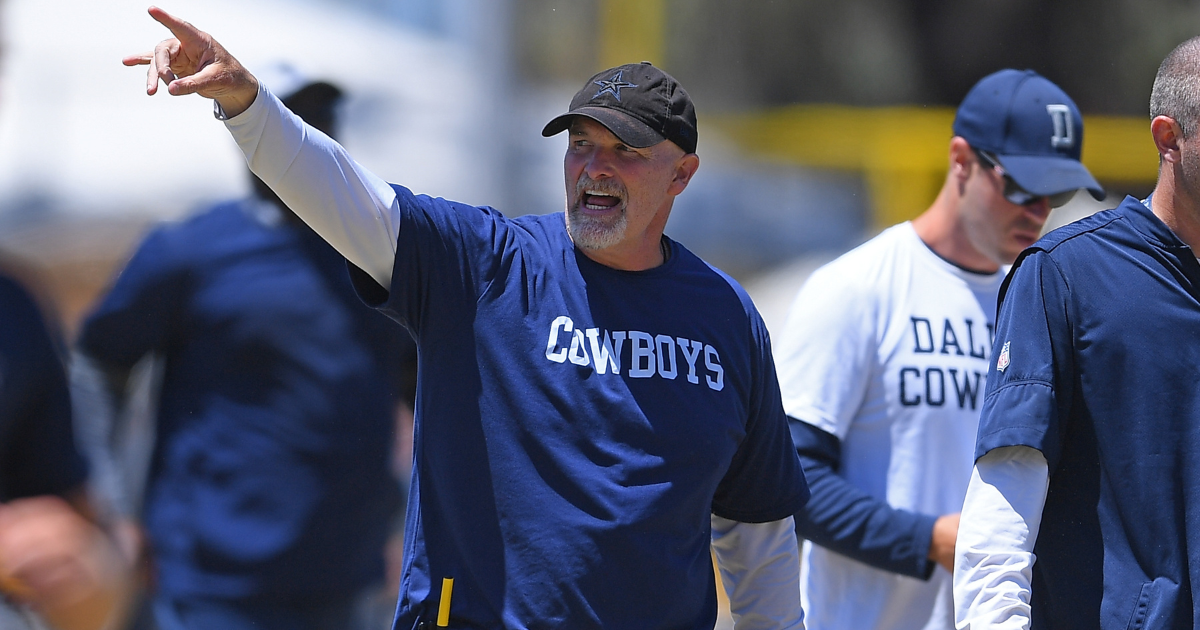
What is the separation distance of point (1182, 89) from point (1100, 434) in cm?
63

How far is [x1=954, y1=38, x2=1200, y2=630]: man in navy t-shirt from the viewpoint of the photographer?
2.15 meters

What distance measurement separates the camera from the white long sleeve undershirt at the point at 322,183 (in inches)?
80.2

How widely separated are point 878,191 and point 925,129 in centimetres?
47

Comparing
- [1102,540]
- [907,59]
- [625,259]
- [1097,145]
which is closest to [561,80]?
[907,59]

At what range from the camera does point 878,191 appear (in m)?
7.74

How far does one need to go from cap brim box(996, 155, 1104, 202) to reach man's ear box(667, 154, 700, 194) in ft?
3.48

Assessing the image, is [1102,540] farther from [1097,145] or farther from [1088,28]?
[1088,28]

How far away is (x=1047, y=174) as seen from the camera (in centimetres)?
321

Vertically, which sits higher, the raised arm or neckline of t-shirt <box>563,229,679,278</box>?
the raised arm

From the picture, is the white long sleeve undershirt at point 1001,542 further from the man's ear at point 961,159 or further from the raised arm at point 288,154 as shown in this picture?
the man's ear at point 961,159

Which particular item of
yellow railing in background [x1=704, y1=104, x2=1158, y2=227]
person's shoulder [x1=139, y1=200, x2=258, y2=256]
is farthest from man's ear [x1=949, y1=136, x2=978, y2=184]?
yellow railing in background [x1=704, y1=104, x2=1158, y2=227]

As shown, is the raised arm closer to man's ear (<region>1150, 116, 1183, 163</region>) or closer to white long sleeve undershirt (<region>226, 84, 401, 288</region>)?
white long sleeve undershirt (<region>226, 84, 401, 288</region>)

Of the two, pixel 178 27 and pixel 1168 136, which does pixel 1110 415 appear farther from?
pixel 178 27

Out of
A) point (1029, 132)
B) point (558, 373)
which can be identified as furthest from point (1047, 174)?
point (558, 373)
